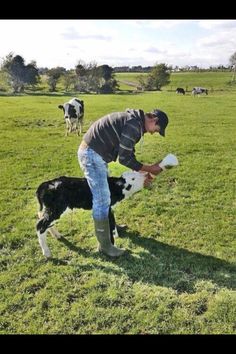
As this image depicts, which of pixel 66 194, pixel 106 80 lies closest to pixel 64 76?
pixel 106 80

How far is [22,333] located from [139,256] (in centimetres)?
217

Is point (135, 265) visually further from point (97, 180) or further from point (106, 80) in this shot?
point (106, 80)

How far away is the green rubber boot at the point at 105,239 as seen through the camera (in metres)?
5.86

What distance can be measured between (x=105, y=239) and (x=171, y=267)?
1.01m

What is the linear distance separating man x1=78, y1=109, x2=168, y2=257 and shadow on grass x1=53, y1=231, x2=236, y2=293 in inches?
18.6

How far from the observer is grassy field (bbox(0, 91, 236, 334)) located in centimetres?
472

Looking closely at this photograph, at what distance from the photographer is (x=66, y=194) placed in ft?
19.7

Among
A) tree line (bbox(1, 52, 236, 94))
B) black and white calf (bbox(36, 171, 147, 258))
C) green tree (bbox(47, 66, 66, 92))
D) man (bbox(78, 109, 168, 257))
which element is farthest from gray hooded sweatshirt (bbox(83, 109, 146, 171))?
green tree (bbox(47, 66, 66, 92))

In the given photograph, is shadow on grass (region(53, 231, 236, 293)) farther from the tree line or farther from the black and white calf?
the tree line

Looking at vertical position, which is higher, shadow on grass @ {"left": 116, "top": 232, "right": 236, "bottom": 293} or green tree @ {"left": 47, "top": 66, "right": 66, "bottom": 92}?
green tree @ {"left": 47, "top": 66, "right": 66, "bottom": 92}

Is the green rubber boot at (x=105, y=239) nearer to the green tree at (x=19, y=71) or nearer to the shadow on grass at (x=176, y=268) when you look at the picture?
the shadow on grass at (x=176, y=268)

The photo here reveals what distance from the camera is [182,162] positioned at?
11.8 meters

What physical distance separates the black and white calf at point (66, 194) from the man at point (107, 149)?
11.9 inches
